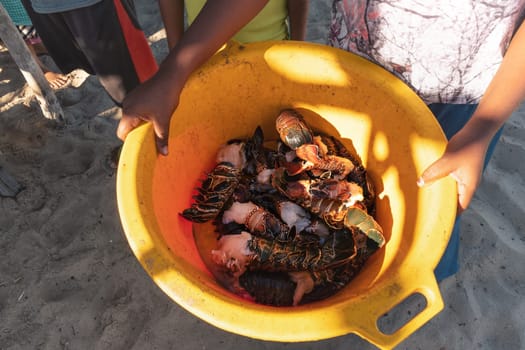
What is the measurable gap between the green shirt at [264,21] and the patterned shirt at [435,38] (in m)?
0.38

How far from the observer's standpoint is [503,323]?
2.19 metres

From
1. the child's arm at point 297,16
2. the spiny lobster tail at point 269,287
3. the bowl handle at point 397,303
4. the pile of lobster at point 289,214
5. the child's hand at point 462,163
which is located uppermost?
the child's arm at point 297,16

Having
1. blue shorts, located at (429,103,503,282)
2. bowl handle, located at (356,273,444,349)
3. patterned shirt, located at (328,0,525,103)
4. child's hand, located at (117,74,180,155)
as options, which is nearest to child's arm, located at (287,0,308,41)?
patterned shirt, located at (328,0,525,103)

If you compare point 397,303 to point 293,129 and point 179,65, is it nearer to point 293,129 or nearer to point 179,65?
point 293,129

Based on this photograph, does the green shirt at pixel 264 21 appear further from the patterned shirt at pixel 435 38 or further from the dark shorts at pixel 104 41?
the dark shorts at pixel 104 41

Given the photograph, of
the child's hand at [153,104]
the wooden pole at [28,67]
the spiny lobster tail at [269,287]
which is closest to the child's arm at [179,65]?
the child's hand at [153,104]

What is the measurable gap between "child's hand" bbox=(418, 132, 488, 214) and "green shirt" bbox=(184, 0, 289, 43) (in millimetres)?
1157

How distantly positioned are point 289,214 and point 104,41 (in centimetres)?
157

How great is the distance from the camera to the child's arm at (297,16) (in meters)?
2.02

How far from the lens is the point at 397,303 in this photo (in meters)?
1.24

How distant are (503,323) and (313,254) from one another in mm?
1285

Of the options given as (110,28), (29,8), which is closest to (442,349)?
(110,28)

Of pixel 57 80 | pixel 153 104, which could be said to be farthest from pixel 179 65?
pixel 57 80

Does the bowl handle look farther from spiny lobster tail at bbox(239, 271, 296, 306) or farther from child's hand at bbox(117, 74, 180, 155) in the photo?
child's hand at bbox(117, 74, 180, 155)
